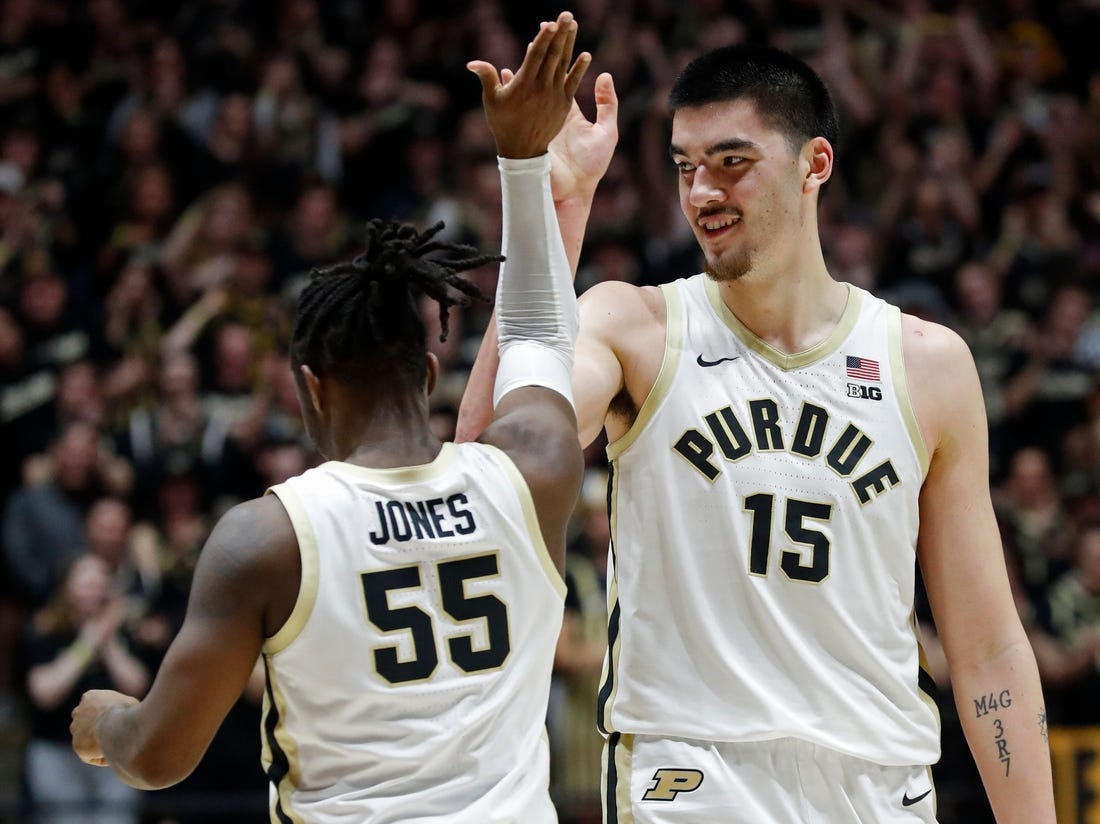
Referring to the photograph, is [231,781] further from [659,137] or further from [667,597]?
[659,137]

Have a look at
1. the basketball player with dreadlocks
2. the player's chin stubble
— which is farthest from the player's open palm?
the basketball player with dreadlocks

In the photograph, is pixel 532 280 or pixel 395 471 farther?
pixel 532 280

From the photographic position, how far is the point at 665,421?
443 centimetres

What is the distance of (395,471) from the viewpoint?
3.34 meters

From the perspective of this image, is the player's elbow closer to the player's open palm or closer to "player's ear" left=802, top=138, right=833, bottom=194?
the player's open palm

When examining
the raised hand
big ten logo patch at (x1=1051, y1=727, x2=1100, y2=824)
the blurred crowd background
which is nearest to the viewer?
the raised hand

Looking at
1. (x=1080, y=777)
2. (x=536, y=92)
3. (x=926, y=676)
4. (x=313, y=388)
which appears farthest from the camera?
(x=1080, y=777)

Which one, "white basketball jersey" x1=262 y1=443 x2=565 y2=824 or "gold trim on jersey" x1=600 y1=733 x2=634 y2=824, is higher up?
"white basketball jersey" x1=262 y1=443 x2=565 y2=824

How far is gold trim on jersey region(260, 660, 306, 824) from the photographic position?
10.7 ft

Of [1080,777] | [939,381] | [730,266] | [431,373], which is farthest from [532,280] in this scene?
[1080,777]

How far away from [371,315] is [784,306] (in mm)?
1659

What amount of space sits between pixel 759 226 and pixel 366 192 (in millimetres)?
8728

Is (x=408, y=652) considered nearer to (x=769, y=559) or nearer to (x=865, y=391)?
(x=769, y=559)

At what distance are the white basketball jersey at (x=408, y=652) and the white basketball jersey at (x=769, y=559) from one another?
100 cm
